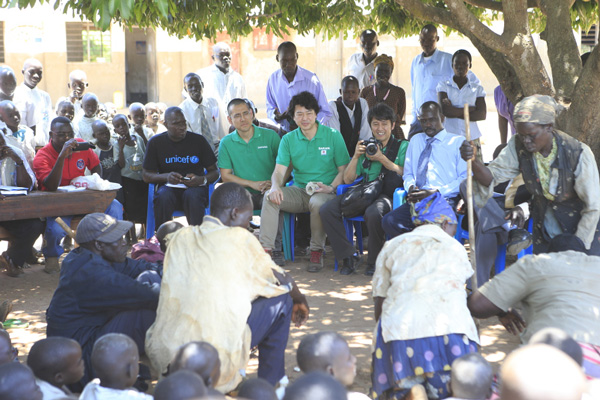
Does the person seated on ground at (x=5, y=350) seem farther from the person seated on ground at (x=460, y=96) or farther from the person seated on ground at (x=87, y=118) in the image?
the person seated on ground at (x=460, y=96)

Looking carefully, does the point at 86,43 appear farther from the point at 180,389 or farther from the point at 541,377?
the point at 541,377

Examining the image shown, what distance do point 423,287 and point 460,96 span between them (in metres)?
5.02

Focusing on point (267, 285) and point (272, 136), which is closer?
point (267, 285)

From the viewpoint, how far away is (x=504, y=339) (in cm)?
525

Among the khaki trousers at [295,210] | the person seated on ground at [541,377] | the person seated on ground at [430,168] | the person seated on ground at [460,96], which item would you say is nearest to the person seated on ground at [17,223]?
the khaki trousers at [295,210]

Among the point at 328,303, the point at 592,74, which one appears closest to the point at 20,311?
the point at 328,303

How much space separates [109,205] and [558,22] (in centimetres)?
460

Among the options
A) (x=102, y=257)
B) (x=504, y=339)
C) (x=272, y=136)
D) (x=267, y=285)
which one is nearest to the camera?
(x=267, y=285)

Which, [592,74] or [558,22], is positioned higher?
[558,22]

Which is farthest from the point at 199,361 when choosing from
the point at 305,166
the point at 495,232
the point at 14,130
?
the point at 14,130

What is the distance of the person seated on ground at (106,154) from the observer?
26.6 ft

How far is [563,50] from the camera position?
670cm

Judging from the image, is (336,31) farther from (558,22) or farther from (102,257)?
(102,257)

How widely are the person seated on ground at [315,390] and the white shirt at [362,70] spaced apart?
747 centimetres
